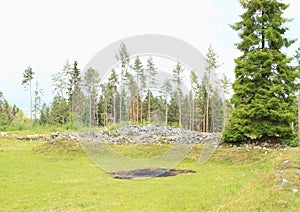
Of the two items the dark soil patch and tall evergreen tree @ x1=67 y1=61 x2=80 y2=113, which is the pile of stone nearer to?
the dark soil patch

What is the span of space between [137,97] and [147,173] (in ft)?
64.2

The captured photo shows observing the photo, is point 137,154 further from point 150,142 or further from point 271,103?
point 271,103

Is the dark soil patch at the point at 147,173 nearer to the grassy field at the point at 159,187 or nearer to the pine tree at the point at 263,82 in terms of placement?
the grassy field at the point at 159,187

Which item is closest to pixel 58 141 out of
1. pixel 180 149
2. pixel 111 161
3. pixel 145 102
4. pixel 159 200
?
pixel 111 161

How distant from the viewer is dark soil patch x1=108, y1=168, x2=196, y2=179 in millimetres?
12578

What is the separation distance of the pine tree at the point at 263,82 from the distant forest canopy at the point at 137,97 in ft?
10.5

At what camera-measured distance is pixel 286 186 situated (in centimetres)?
737

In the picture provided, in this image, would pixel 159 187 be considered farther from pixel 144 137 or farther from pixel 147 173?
pixel 144 137

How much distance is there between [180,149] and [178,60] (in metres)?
6.38

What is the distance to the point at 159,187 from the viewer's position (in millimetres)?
10266

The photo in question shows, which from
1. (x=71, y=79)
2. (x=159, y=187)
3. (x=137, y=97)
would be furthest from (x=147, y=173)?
(x=71, y=79)

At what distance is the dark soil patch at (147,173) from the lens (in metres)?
12.6

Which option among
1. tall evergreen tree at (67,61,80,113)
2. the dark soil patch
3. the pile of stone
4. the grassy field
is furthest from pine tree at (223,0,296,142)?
tall evergreen tree at (67,61,80,113)

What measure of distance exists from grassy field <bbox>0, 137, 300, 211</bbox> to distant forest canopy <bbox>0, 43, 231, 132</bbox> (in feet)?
17.7
